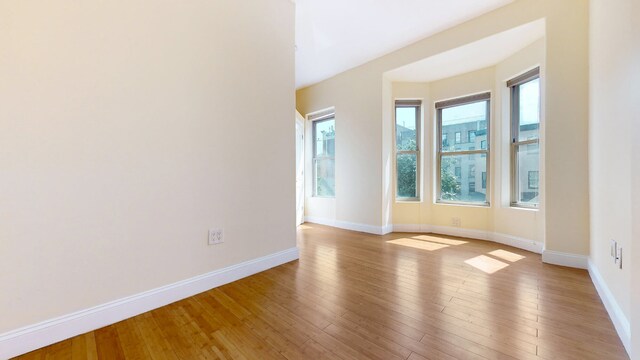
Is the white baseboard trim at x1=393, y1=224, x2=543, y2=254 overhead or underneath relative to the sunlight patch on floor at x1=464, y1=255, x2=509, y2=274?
overhead

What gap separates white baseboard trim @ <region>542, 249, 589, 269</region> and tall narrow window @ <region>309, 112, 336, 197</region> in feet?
10.0

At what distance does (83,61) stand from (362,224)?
366cm

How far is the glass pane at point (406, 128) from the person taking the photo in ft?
13.7

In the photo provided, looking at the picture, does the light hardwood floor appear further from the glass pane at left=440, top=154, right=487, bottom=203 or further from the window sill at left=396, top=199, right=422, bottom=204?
the window sill at left=396, top=199, right=422, bottom=204

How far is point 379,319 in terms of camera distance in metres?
1.60

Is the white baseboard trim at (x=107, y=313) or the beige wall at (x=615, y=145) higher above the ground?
the beige wall at (x=615, y=145)

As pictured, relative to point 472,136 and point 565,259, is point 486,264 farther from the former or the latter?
point 472,136

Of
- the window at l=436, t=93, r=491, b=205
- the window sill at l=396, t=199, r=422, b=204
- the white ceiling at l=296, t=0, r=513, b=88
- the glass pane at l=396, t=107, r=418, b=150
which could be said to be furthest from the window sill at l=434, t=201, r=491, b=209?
Answer: the white ceiling at l=296, t=0, r=513, b=88

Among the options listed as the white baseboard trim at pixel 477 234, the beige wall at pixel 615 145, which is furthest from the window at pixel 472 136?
the beige wall at pixel 615 145

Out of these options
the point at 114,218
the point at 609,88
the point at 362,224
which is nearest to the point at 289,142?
the point at 114,218

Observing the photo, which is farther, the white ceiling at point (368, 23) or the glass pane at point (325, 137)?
the glass pane at point (325, 137)

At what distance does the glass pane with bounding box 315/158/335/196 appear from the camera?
4.82 m

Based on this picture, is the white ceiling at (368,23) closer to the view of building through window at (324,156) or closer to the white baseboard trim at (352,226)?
the view of building through window at (324,156)

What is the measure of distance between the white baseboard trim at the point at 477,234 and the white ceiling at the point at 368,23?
2.71 meters
